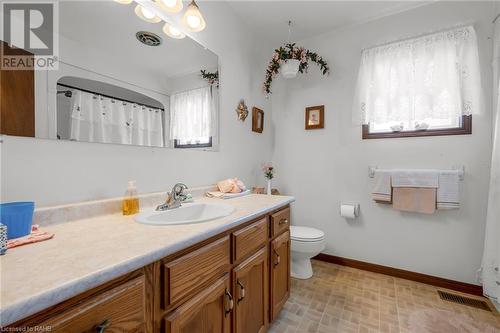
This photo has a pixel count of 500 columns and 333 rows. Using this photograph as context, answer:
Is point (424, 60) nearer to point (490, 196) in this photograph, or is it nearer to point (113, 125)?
point (490, 196)

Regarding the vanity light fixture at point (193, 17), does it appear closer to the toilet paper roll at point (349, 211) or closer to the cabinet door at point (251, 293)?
the cabinet door at point (251, 293)

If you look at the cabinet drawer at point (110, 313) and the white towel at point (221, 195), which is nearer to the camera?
the cabinet drawer at point (110, 313)

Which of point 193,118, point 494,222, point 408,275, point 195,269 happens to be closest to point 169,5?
point 193,118

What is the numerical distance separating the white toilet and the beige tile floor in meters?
0.09

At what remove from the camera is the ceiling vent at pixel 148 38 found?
1237 mm

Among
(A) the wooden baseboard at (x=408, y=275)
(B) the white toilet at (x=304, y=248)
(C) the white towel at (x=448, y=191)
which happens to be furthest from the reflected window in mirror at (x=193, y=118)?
(C) the white towel at (x=448, y=191)

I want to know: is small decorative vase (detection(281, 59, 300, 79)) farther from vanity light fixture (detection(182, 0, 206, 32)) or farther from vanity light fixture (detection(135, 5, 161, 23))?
vanity light fixture (detection(135, 5, 161, 23))

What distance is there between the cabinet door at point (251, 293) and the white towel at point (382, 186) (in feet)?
4.52

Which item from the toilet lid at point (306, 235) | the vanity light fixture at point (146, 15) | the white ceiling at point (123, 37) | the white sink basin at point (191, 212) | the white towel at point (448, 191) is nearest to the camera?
the white ceiling at point (123, 37)

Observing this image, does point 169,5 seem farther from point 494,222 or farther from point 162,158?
point 494,222

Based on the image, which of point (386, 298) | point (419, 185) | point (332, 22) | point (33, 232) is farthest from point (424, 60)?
point (33, 232)

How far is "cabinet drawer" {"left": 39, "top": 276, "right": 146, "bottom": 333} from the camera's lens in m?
0.45

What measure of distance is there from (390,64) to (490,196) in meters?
1.31

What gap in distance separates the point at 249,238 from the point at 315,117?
1.77 metres
